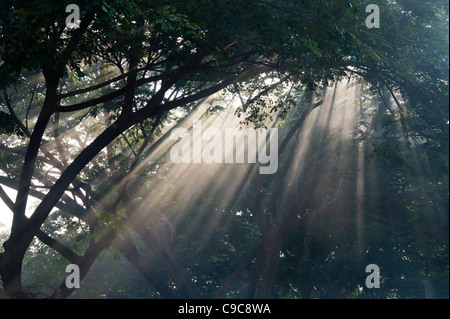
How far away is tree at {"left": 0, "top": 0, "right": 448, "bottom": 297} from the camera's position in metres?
7.10

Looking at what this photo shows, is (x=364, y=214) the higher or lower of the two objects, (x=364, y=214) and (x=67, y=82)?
the lower

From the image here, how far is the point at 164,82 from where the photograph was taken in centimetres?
967

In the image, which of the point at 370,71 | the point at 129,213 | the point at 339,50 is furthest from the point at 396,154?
the point at 129,213

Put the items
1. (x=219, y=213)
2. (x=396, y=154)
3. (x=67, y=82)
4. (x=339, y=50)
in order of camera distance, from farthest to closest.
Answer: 1. (x=219, y=213)
2. (x=67, y=82)
3. (x=396, y=154)
4. (x=339, y=50)

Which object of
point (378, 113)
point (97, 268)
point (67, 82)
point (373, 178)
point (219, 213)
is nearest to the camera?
point (67, 82)

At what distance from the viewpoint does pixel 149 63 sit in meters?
9.33

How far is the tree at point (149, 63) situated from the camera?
7.10 metres

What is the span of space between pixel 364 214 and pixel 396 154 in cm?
244
